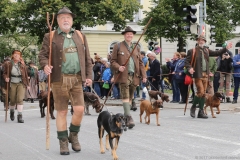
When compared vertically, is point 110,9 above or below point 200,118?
above

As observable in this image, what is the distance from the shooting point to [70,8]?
32.5 meters

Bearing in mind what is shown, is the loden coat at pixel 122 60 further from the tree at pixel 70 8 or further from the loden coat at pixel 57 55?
the tree at pixel 70 8

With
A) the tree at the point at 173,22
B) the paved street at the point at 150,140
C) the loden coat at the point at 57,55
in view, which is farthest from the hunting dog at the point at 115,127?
the tree at the point at 173,22

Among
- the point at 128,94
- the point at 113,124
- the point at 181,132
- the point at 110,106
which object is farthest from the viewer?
the point at 110,106

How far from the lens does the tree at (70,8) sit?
31.6m

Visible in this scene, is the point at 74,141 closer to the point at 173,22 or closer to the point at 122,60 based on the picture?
the point at 122,60

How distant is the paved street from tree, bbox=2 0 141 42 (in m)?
18.4

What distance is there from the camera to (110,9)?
3259cm

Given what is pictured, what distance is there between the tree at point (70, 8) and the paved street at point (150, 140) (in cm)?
1836

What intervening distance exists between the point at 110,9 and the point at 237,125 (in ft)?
71.3

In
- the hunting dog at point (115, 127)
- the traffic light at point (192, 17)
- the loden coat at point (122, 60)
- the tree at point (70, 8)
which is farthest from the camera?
the tree at point (70, 8)

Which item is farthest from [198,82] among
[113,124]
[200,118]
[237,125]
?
[113,124]

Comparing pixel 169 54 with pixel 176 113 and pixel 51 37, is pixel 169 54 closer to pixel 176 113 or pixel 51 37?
pixel 176 113

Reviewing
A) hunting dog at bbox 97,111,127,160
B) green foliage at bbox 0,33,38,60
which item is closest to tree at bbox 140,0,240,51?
A: green foliage at bbox 0,33,38,60
